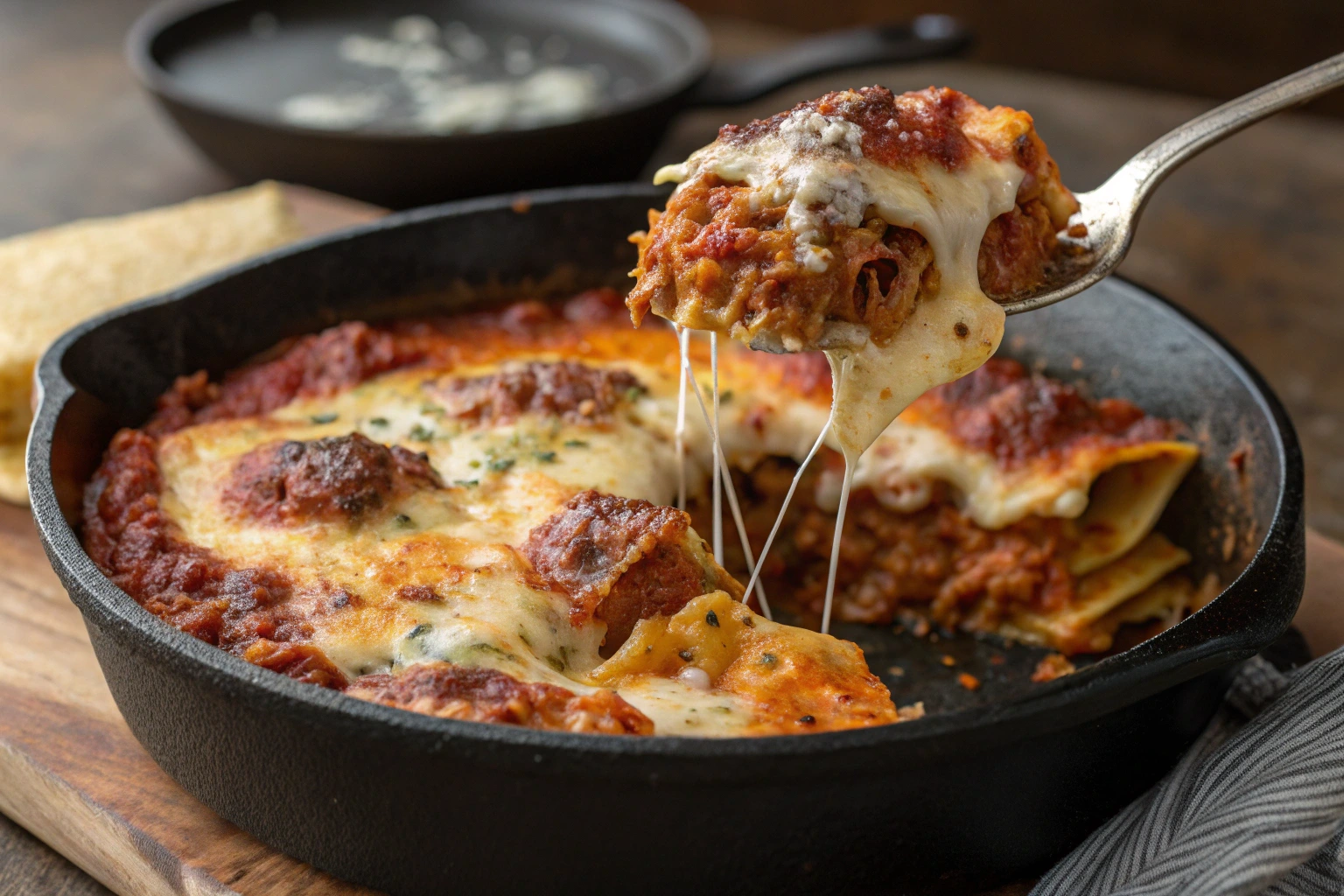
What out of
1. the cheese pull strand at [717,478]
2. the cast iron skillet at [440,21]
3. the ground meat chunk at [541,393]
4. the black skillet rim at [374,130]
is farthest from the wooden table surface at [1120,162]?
the ground meat chunk at [541,393]

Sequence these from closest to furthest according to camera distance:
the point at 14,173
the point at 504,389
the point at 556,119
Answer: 1. the point at 504,389
2. the point at 556,119
3. the point at 14,173

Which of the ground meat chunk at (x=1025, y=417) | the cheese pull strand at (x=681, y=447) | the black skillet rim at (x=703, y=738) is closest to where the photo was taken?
the black skillet rim at (x=703, y=738)

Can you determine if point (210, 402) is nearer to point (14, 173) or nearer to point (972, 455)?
point (972, 455)

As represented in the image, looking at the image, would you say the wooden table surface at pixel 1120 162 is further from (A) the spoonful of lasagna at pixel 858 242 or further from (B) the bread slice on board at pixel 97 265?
(A) the spoonful of lasagna at pixel 858 242

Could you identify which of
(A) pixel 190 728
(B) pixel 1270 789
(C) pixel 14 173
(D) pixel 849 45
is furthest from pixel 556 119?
(B) pixel 1270 789

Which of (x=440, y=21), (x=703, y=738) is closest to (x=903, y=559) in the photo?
(x=703, y=738)

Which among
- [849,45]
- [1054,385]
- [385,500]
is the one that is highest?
[849,45]

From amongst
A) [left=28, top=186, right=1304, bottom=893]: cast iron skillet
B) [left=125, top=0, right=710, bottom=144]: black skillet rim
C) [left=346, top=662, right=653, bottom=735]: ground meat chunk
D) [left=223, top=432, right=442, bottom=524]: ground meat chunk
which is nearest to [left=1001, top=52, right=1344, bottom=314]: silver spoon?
[left=28, top=186, right=1304, bottom=893]: cast iron skillet
